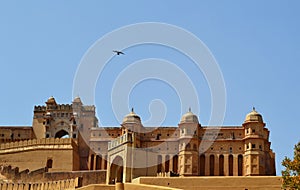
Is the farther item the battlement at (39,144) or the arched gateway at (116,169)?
the battlement at (39,144)

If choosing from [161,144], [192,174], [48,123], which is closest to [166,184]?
[192,174]

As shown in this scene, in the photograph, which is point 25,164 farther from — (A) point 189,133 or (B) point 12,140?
(A) point 189,133

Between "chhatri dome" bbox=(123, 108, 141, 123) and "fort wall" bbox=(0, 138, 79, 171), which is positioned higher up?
"chhatri dome" bbox=(123, 108, 141, 123)

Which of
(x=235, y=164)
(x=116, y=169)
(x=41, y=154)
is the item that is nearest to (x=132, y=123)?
(x=41, y=154)

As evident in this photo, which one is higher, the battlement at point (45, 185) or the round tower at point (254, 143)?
the round tower at point (254, 143)

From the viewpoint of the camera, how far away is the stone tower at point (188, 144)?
54781 mm

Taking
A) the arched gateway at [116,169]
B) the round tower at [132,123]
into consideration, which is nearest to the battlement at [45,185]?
the arched gateway at [116,169]

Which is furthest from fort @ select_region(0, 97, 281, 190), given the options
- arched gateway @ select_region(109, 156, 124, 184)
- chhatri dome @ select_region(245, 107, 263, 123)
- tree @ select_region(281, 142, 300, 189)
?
tree @ select_region(281, 142, 300, 189)

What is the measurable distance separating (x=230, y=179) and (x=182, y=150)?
1940 cm

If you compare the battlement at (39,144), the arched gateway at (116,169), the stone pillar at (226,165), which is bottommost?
the arched gateway at (116,169)

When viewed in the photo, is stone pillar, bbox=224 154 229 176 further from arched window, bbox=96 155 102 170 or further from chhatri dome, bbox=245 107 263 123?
arched window, bbox=96 155 102 170

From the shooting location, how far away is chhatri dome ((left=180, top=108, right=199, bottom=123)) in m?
56.4

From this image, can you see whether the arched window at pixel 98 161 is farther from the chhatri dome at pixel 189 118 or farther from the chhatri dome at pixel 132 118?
the chhatri dome at pixel 189 118

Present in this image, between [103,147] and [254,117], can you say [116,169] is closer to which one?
[103,147]
